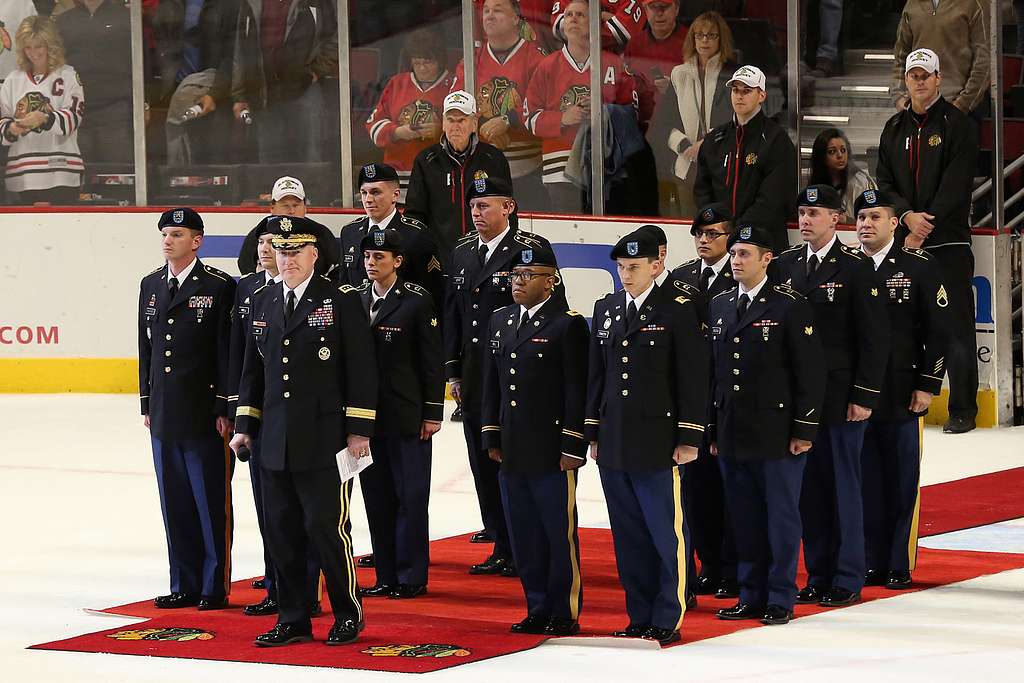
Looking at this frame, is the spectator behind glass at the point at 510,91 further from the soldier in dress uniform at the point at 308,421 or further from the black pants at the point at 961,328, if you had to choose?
the soldier in dress uniform at the point at 308,421

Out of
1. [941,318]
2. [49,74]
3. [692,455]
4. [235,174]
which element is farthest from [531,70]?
[692,455]

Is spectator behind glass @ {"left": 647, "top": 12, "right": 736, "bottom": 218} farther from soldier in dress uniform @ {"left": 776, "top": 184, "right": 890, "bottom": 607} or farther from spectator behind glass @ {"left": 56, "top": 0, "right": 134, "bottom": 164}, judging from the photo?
soldier in dress uniform @ {"left": 776, "top": 184, "right": 890, "bottom": 607}

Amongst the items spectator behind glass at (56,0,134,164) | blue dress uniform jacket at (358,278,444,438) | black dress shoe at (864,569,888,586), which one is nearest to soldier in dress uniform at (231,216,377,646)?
blue dress uniform jacket at (358,278,444,438)

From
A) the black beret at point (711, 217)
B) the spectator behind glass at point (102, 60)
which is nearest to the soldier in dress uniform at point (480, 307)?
the black beret at point (711, 217)

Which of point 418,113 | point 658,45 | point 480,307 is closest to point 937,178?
point 658,45

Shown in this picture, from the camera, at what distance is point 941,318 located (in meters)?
8.46

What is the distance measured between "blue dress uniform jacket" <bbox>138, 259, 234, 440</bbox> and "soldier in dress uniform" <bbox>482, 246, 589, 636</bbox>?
4.96ft

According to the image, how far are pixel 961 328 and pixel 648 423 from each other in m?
6.07

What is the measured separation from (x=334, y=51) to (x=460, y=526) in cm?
704

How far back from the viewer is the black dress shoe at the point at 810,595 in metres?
8.09

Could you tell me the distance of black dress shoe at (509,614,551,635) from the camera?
7.55m

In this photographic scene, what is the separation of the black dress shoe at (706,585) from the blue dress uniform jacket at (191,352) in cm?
243

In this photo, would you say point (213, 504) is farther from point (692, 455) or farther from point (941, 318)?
point (941, 318)

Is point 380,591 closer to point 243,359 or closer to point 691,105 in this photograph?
point 243,359
